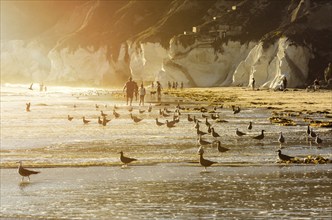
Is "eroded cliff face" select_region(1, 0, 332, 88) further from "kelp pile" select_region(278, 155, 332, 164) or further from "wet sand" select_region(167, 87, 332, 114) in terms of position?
"kelp pile" select_region(278, 155, 332, 164)

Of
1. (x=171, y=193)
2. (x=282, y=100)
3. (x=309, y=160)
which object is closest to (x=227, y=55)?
(x=282, y=100)

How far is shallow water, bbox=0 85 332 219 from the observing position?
14391 mm

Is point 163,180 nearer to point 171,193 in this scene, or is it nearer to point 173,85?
point 171,193

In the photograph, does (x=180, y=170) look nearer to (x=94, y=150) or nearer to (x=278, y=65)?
(x=94, y=150)

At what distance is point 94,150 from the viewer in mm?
26391

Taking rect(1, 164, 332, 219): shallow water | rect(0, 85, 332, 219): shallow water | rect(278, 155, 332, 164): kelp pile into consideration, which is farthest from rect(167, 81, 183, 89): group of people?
rect(1, 164, 332, 219): shallow water

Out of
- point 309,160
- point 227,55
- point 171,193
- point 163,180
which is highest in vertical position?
point 227,55

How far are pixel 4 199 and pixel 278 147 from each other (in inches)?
509

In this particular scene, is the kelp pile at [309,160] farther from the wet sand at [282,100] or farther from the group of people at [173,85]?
the group of people at [173,85]

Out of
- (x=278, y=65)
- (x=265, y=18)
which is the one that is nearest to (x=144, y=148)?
(x=278, y=65)

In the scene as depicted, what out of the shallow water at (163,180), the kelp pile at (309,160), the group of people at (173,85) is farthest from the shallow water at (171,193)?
the group of people at (173,85)

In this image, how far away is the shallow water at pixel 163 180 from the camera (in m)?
14.4

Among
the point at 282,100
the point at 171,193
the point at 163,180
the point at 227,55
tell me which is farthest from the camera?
the point at 227,55

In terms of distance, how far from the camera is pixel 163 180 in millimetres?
18109
